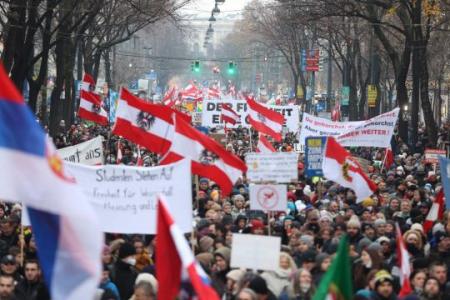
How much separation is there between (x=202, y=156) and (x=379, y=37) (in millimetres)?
21720

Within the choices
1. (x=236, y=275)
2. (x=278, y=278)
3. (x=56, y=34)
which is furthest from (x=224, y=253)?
(x=56, y=34)

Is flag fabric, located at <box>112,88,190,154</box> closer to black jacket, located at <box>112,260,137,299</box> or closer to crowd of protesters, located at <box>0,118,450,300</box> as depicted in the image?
crowd of protesters, located at <box>0,118,450,300</box>

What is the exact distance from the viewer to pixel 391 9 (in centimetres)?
2822

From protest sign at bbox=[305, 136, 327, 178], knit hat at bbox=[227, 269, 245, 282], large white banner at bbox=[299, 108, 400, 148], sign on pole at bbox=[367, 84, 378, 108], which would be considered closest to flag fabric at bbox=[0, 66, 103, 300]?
knit hat at bbox=[227, 269, 245, 282]

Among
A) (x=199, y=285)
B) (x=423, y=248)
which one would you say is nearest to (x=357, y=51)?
Result: (x=423, y=248)

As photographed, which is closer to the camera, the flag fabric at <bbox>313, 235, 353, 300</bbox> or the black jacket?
the flag fabric at <bbox>313, 235, 353, 300</bbox>

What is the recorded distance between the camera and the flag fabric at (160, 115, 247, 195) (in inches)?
552

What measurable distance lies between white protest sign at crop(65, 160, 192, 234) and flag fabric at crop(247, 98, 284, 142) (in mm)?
15103

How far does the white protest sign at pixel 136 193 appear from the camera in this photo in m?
10.1

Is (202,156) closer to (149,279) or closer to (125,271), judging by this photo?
(125,271)

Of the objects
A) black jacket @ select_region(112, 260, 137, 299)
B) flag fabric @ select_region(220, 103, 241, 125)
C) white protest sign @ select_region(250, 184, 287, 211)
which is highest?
flag fabric @ select_region(220, 103, 241, 125)

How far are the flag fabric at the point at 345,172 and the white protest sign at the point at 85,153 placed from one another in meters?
3.52

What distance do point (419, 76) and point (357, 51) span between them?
57.2 feet

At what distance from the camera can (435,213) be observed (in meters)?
15.4
